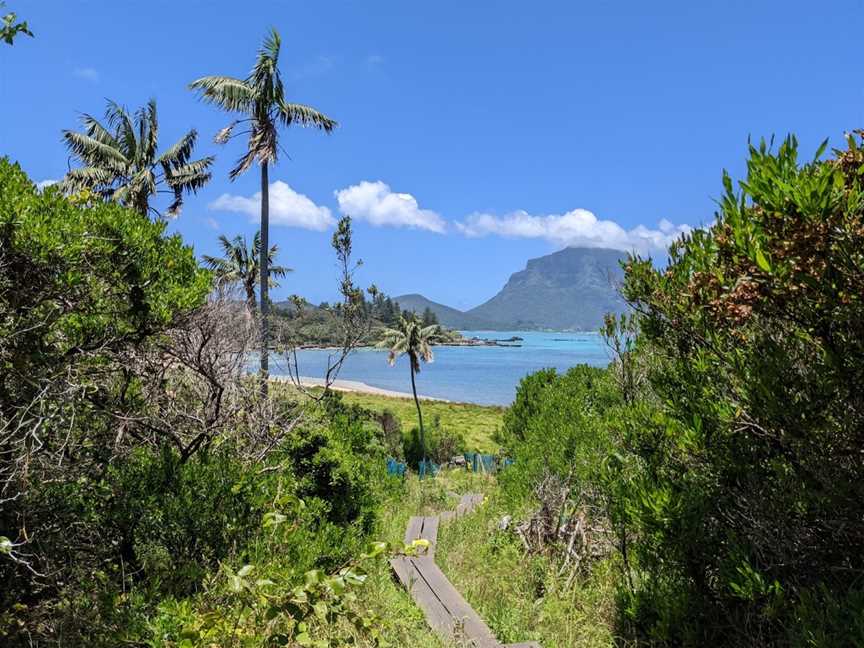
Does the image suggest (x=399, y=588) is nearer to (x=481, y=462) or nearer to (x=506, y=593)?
(x=506, y=593)

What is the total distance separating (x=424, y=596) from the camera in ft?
19.2

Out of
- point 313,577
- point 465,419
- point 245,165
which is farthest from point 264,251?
point 465,419

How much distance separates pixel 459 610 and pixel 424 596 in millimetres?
491

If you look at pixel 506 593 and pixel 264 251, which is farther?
pixel 264 251

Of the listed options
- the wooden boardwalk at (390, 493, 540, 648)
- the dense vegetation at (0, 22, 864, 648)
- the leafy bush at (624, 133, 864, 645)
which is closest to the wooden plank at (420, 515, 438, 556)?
the wooden boardwalk at (390, 493, 540, 648)

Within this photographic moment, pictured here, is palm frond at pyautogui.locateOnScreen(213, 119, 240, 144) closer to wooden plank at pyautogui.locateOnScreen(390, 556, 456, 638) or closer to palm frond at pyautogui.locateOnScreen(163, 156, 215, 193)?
palm frond at pyautogui.locateOnScreen(163, 156, 215, 193)

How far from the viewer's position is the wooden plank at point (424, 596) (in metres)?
5.19

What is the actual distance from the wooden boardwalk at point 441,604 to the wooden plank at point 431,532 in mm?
32

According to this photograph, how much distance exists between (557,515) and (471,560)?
1.45 meters

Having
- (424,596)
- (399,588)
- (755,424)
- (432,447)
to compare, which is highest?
(755,424)

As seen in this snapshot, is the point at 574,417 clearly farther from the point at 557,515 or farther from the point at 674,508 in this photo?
the point at 674,508

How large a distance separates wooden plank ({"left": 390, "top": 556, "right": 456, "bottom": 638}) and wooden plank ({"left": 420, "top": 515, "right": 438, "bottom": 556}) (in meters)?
0.63

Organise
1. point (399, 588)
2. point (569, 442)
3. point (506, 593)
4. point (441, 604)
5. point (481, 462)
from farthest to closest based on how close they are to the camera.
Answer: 1. point (481, 462)
2. point (569, 442)
3. point (506, 593)
4. point (399, 588)
5. point (441, 604)

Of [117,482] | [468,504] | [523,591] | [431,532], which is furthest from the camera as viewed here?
[468,504]
